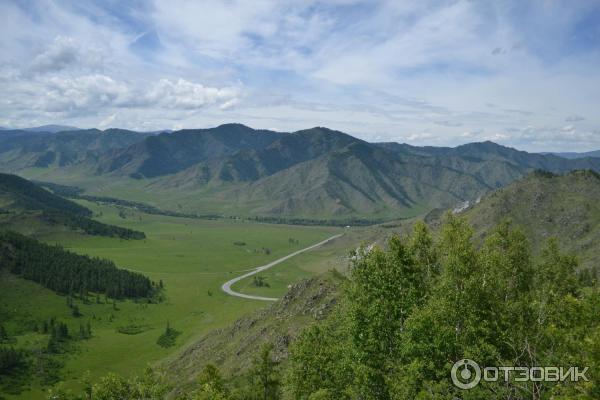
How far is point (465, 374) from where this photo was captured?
93.8 ft

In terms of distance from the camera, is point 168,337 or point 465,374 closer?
point 465,374

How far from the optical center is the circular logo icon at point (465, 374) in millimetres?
27906

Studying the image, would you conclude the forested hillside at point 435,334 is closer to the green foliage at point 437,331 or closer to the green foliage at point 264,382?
the green foliage at point 437,331

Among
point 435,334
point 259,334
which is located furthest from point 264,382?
point 259,334

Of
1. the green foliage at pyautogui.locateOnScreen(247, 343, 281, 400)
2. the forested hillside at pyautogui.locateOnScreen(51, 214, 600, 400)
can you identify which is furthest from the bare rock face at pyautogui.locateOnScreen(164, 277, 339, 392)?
the forested hillside at pyautogui.locateOnScreen(51, 214, 600, 400)

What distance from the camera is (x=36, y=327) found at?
166000mm

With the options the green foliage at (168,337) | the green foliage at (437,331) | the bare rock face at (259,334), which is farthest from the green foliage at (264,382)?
the green foliage at (168,337)

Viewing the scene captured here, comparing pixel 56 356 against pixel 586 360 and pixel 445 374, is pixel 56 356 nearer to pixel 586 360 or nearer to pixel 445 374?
pixel 445 374

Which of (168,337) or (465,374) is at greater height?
(465,374)

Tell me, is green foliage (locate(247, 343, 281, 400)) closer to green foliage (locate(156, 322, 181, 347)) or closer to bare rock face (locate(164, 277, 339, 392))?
bare rock face (locate(164, 277, 339, 392))

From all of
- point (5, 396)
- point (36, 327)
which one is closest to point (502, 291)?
point (5, 396)

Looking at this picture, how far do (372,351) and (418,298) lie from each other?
5875 millimetres

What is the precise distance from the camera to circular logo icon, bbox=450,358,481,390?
27906 mm

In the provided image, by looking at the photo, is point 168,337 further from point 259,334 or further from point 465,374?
point 465,374
